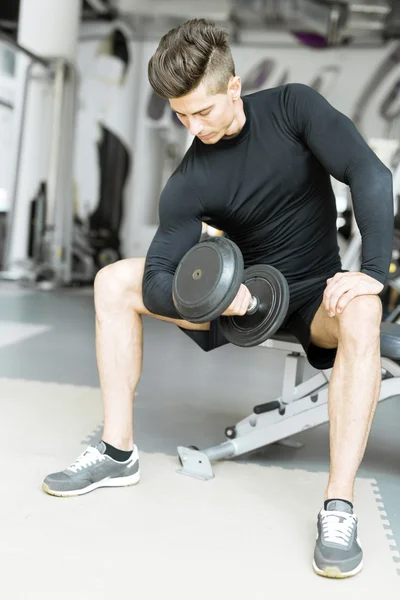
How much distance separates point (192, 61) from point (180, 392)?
5.36ft

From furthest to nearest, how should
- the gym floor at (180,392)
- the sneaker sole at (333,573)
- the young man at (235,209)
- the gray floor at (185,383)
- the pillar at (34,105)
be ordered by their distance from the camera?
the pillar at (34,105) → the gray floor at (185,383) → the gym floor at (180,392) → the young man at (235,209) → the sneaker sole at (333,573)

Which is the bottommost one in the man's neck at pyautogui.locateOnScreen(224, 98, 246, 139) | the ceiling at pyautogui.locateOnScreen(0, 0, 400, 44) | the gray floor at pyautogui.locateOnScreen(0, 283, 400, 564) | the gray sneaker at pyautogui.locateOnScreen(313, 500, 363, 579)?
the gray floor at pyautogui.locateOnScreen(0, 283, 400, 564)

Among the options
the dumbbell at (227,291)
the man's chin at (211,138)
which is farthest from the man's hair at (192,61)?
the dumbbell at (227,291)

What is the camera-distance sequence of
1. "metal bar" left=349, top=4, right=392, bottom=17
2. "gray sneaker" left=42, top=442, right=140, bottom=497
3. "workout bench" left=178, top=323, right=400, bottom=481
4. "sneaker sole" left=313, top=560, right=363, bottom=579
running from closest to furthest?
1. "sneaker sole" left=313, top=560, right=363, bottom=579
2. "gray sneaker" left=42, top=442, right=140, bottom=497
3. "workout bench" left=178, top=323, right=400, bottom=481
4. "metal bar" left=349, top=4, right=392, bottom=17

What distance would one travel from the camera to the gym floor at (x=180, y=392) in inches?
74.8

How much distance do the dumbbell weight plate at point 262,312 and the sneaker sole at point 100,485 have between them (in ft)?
1.53

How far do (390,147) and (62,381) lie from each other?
5.77 metres

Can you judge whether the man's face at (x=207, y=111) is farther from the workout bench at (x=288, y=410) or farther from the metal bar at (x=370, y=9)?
the metal bar at (x=370, y=9)

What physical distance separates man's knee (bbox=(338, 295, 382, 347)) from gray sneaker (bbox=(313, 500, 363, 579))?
34cm

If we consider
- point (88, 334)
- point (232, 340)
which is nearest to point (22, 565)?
point (232, 340)

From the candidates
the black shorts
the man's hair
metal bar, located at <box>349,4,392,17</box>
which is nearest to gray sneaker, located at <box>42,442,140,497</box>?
the black shorts

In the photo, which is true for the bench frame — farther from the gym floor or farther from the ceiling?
the ceiling

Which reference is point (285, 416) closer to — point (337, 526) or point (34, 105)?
point (337, 526)

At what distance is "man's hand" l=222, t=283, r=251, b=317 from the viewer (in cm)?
143
